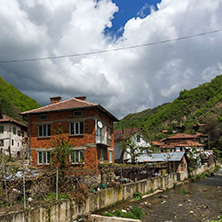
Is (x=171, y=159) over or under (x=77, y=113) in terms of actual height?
under

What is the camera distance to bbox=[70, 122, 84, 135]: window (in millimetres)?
23844

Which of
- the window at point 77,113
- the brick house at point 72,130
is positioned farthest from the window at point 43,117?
the window at point 77,113

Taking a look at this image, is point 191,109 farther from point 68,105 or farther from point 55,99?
point 68,105

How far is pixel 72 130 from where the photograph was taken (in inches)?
949

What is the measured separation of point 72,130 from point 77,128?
1.90ft

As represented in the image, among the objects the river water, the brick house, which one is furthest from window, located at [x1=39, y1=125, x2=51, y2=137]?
the river water

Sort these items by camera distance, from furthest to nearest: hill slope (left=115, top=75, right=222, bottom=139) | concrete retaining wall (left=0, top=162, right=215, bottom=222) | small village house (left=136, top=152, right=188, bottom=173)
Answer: hill slope (left=115, top=75, right=222, bottom=139), small village house (left=136, top=152, right=188, bottom=173), concrete retaining wall (left=0, top=162, right=215, bottom=222)

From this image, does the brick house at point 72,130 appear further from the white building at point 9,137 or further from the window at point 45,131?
the white building at point 9,137

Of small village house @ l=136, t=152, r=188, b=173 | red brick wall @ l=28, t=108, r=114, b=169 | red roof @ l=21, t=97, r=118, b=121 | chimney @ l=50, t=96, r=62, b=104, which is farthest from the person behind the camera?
small village house @ l=136, t=152, r=188, b=173

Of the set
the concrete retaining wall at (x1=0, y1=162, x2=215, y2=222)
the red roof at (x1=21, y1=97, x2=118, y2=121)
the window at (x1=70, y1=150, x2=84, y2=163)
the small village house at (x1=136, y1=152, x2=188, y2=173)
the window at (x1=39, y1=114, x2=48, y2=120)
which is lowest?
the concrete retaining wall at (x1=0, y1=162, x2=215, y2=222)

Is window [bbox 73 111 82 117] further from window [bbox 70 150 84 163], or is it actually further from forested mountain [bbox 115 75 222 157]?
forested mountain [bbox 115 75 222 157]

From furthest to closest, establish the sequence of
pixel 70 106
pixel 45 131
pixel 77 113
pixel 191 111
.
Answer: pixel 191 111 < pixel 45 131 < pixel 70 106 < pixel 77 113

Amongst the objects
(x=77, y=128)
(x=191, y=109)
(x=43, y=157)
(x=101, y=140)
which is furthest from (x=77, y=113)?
(x=191, y=109)

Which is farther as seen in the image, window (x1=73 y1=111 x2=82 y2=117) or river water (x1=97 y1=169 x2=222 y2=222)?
window (x1=73 y1=111 x2=82 y2=117)
